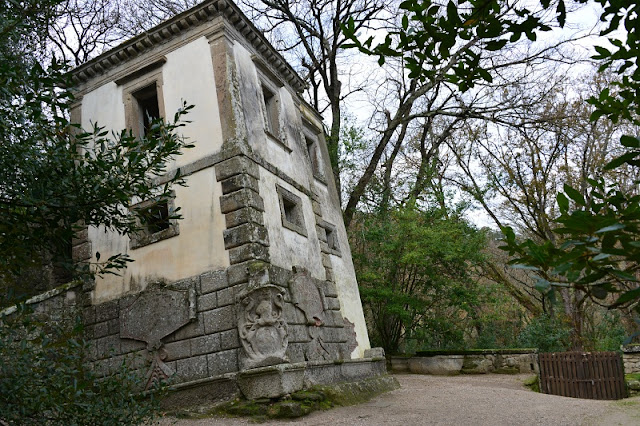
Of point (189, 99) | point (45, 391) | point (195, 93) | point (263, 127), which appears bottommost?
point (45, 391)

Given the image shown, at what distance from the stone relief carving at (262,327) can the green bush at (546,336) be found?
1078 centimetres

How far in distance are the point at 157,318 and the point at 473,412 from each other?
569cm

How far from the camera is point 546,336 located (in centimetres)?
1623

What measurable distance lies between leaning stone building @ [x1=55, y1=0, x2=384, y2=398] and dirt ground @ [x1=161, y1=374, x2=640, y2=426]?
0.84 meters

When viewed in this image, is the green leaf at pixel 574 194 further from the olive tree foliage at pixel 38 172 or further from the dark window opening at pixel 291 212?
the dark window opening at pixel 291 212

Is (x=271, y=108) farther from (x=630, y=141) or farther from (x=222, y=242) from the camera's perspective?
(x=630, y=141)

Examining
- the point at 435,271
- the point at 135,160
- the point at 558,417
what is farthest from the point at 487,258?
the point at 135,160

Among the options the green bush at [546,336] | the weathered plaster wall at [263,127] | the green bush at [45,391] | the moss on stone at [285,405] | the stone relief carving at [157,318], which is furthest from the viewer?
the green bush at [546,336]

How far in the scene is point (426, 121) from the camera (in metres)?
21.6

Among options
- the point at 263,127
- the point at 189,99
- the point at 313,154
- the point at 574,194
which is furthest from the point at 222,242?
the point at 574,194

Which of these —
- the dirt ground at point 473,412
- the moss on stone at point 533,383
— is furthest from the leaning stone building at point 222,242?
the moss on stone at point 533,383

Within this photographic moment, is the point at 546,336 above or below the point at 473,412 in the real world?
below

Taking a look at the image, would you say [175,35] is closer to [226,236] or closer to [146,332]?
[226,236]

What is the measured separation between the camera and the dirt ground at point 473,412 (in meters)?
7.19
